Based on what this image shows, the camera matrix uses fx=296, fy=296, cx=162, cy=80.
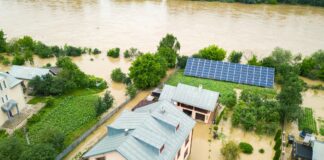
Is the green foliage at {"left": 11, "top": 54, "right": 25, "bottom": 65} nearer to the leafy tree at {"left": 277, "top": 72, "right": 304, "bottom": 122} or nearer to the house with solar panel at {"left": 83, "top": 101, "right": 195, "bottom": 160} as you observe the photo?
the house with solar panel at {"left": 83, "top": 101, "right": 195, "bottom": 160}

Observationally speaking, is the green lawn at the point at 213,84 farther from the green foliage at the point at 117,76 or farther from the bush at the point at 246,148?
the bush at the point at 246,148

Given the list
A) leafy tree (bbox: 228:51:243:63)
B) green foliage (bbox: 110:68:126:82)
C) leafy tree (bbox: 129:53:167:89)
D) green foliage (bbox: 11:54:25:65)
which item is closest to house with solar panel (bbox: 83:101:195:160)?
leafy tree (bbox: 129:53:167:89)

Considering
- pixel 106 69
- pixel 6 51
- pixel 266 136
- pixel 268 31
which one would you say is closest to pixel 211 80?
pixel 266 136

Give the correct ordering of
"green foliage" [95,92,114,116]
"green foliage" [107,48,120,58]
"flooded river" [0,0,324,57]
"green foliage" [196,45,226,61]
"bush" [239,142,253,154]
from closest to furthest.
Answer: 1. "bush" [239,142,253,154]
2. "green foliage" [95,92,114,116]
3. "green foliage" [196,45,226,61]
4. "green foliage" [107,48,120,58]
5. "flooded river" [0,0,324,57]

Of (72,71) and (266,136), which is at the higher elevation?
(72,71)

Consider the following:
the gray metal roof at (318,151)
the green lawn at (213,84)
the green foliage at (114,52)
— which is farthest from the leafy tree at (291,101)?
the green foliage at (114,52)

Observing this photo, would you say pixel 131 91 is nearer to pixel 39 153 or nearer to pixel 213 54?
pixel 213 54

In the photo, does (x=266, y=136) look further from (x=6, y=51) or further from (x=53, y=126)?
(x=6, y=51)
